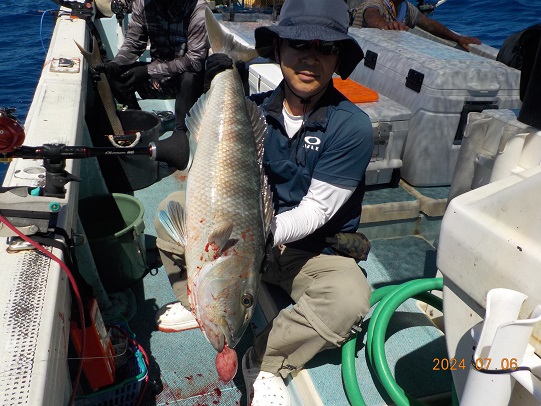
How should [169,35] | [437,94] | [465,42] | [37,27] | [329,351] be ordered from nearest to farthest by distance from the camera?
[329,351]
[437,94]
[169,35]
[465,42]
[37,27]

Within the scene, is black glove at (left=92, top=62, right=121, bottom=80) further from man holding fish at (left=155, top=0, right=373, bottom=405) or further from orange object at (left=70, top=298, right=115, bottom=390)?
orange object at (left=70, top=298, right=115, bottom=390)

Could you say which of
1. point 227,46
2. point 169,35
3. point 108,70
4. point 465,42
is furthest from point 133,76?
point 465,42

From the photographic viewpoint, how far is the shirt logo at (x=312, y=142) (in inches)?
99.4

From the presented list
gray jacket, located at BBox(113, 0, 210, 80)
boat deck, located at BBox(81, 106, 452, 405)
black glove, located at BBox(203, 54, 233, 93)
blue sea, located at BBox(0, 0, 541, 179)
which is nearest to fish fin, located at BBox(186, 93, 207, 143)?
black glove, located at BBox(203, 54, 233, 93)

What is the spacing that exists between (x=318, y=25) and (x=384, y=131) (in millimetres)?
1691

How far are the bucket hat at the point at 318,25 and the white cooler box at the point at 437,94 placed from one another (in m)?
1.61

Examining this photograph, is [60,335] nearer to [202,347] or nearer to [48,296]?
[48,296]

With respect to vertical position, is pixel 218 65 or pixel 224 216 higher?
pixel 218 65

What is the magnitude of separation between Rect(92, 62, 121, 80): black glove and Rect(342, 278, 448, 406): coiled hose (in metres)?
3.80

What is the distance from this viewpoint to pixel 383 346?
2.40m

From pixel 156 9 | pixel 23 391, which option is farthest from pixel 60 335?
pixel 156 9

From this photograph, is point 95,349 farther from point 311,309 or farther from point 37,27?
point 37,27

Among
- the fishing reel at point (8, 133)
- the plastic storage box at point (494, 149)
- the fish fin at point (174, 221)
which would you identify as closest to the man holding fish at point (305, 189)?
the fish fin at point (174, 221)

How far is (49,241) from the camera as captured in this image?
1.92 metres
